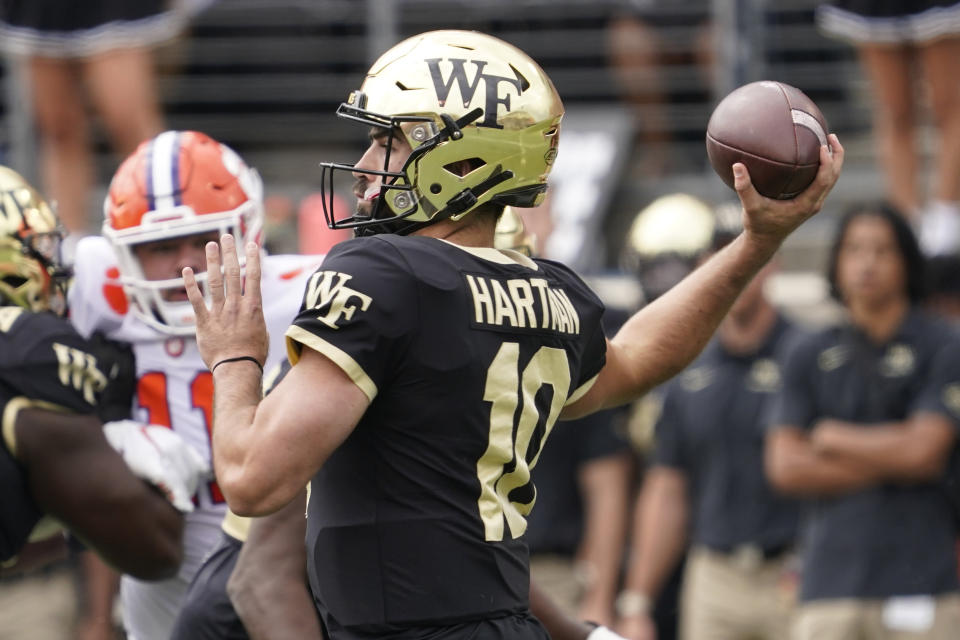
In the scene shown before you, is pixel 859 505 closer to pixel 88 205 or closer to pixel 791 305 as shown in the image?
pixel 791 305

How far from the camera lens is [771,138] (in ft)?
10.3

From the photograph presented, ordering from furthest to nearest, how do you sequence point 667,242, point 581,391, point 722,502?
point 667,242 → point 722,502 → point 581,391

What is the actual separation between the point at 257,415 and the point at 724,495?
152 inches

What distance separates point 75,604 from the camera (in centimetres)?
719

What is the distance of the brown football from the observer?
315cm

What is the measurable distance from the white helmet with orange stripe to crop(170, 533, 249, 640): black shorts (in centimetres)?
75

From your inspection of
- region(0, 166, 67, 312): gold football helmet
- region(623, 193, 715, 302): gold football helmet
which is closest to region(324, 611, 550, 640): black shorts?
region(0, 166, 67, 312): gold football helmet

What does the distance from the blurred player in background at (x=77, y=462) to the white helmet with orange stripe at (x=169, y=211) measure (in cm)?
21

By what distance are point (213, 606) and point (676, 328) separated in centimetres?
120

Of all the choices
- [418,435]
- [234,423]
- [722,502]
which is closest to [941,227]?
[722,502]

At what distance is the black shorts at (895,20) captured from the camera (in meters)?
6.96

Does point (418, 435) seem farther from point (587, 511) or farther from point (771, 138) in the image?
point (587, 511)

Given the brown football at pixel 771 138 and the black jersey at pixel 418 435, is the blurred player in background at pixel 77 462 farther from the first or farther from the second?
the brown football at pixel 771 138

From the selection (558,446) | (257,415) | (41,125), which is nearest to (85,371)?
(257,415)
